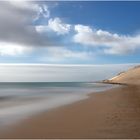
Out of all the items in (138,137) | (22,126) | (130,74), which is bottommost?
(138,137)

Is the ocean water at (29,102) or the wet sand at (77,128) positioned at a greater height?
the ocean water at (29,102)

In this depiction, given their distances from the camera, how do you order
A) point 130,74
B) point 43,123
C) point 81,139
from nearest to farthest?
point 81,139 → point 43,123 → point 130,74

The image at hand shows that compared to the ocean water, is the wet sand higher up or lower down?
lower down

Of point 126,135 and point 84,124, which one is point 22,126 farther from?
point 126,135

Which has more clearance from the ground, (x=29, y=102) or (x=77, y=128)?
(x=29, y=102)

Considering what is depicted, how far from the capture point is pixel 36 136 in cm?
890

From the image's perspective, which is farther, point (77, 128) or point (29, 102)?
point (29, 102)

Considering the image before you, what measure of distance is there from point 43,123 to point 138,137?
13.9 ft

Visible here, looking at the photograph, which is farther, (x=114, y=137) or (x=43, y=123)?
(x=43, y=123)

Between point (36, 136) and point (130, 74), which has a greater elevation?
point (130, 74)

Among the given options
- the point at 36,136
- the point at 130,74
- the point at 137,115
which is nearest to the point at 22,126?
the point at 36,136

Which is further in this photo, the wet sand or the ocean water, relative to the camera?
the ocean water

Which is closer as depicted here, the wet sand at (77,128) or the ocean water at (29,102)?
the wet sand at (77,128)

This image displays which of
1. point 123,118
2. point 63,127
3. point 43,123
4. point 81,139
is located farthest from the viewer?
point 123,118
